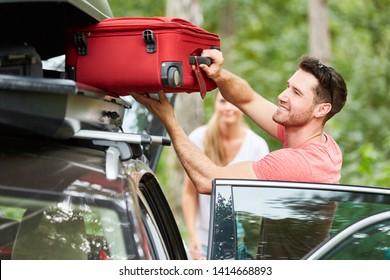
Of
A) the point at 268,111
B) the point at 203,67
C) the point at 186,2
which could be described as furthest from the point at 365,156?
the point at 203,67

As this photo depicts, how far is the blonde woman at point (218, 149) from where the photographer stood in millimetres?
6137

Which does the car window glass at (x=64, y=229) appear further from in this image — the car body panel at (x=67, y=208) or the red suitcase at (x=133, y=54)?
the red suitcase at (x=133, y=54)

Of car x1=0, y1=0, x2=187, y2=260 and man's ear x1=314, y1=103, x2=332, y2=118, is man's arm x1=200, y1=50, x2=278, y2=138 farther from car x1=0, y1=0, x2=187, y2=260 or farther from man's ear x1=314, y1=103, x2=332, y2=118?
car x1=0, y1=0, x2=187, y2=260

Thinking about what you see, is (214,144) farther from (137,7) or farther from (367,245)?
(137,7)

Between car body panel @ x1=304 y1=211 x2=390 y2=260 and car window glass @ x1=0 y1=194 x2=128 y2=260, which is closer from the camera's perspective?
car window glass @ x1=0 y1=194 x2=128 y2=260

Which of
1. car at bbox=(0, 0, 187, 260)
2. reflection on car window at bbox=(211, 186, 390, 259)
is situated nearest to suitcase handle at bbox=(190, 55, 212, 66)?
car at bbox=(0, 0, 187, 260)

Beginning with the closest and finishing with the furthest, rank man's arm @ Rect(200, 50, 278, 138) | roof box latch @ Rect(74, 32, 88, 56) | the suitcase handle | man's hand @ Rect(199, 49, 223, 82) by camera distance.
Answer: roof box latch @ Rect(74, 32, 88, 56) → the suitcase handle → man's hand @ Rect(199, 49, 223, 82) → man's arm @ Rect(200, 50, 278, 138)

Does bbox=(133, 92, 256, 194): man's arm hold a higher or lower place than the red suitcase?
lower

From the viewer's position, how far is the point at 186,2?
1044 cm

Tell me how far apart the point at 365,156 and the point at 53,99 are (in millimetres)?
8364

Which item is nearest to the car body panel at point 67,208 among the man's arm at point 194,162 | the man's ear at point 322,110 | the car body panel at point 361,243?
the car body panel at point 361,243

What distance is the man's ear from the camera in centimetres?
401

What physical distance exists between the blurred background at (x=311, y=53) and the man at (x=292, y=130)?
5.56m

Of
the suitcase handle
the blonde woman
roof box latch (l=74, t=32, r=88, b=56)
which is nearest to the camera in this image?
roof box latch (l=74, t=32, r=88, b=56)
